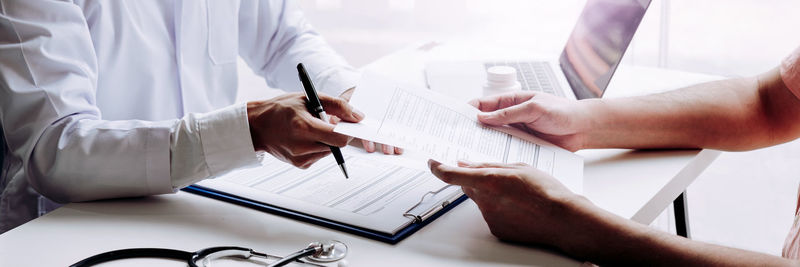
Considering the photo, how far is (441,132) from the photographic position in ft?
3.19

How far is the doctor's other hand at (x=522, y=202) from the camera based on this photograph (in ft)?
2.74

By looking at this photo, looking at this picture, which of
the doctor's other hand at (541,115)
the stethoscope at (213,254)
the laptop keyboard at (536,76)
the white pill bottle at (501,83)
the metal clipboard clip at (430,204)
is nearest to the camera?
the stethoscope at (213,254)

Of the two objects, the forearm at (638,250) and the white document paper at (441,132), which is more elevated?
the white document paper at (441,132)

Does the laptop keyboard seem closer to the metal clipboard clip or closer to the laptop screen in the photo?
the laptop screen

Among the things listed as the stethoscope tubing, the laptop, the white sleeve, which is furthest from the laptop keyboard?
the stethoscope tubing

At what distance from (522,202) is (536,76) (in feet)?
2.44

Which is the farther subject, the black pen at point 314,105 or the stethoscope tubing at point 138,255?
the black pen at point 314,105

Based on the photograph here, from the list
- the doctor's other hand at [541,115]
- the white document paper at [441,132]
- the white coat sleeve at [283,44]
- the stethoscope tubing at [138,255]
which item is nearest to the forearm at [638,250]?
the white document paper at [441,132]

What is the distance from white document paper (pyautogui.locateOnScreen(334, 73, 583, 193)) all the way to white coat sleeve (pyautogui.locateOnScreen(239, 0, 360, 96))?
460mm

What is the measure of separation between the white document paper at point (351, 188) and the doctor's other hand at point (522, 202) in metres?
0.09

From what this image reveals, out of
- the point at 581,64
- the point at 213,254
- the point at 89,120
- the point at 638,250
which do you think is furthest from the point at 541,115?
the point at 89,120

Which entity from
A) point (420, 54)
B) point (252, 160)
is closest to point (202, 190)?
point (252, 160)

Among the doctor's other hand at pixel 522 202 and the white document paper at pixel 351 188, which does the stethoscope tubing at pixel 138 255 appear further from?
the doctor's other hand at pixel 522 202

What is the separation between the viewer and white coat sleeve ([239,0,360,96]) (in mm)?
1509
